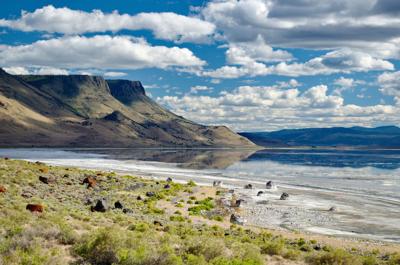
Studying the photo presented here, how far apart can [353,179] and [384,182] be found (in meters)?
6.35

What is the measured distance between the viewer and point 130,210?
38781 mm

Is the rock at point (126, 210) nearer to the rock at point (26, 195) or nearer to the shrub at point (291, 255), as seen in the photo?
the rock at point (26, 195)

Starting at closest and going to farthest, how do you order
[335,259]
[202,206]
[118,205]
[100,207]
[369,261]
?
[335,259]
[369,261]
[100,207]
[118,205]
[202,206]

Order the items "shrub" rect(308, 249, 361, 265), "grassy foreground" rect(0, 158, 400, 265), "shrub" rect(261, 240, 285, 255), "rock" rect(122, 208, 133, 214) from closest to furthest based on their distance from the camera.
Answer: "grassy foreground" rect(0, 158, 400, 265) < "shrub" rect(308, 249, 361, 265) < "shrub" rect(261, 240, 285, 255) < "rock" rect(122, 208, 133, 214)

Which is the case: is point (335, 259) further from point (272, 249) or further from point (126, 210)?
point (126, 210)

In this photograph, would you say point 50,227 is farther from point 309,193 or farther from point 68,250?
point 309,193

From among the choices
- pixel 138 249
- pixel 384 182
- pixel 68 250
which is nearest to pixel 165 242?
pixel 138 249

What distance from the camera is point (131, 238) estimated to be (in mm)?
21625

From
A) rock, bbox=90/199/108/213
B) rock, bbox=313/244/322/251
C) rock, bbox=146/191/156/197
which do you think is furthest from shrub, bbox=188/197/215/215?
Result: rock, bbox=313/244/322/251

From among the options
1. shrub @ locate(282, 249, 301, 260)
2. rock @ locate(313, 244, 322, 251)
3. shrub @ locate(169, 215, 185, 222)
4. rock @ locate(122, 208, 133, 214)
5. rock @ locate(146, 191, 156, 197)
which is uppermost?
rock @ locate(146, 191, 156, 197)

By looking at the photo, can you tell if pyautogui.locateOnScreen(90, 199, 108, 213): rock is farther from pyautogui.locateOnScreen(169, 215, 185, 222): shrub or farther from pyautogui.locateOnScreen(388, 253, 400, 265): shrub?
pyautogui.locateOnScreen(388, 253, 400, 265): shrub

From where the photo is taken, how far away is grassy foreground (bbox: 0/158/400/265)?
1977 cm

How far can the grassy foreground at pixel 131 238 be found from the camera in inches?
778

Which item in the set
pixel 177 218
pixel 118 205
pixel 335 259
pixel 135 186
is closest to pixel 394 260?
pixel 335 259
